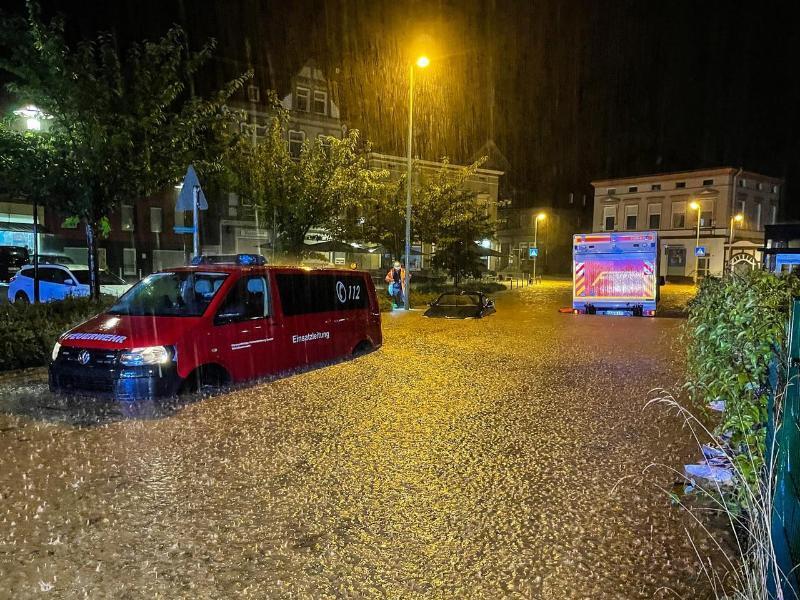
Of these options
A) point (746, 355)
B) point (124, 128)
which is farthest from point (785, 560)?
point (124, 128)

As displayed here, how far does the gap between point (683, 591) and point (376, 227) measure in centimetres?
2451

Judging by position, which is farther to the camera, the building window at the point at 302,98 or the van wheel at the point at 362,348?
the building window at the point at 302,98

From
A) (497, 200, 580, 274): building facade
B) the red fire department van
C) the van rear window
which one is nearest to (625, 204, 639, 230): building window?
(497, 200, 580, 274): building facade

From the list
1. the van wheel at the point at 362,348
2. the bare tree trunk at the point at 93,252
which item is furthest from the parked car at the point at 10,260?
the van wheel at the point at 362,348

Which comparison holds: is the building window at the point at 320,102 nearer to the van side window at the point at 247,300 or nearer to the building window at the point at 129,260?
the building window at the point at 129,260

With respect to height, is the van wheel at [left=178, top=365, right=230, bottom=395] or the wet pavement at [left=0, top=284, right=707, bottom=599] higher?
the van wheel at [left=178, top=365, right=230, bottom=395]

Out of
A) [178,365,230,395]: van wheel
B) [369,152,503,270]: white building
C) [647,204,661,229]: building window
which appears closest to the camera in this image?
[178,365,230,395]: van wheel

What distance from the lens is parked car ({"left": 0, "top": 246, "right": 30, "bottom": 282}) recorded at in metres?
26.1

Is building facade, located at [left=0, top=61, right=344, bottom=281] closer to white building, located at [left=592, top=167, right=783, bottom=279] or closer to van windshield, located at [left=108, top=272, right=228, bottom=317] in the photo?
van windshield, located at [left=108, top=272, right=228, bottom=317]

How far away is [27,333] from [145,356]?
3.65 m

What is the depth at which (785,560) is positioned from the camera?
2824 millimetres

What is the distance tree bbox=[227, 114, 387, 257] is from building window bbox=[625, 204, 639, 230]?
48000mm

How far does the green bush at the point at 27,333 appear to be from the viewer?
9125 millimetres

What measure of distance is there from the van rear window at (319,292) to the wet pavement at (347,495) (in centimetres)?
138
